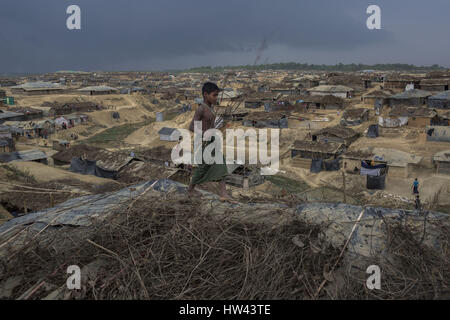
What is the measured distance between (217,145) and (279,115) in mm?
27716

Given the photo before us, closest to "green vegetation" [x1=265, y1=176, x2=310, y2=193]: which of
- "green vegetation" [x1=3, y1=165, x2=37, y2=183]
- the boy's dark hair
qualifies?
"green vegetation" [x1=3, y1=165, x2=37, y2=183]

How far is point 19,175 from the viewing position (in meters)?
14.5

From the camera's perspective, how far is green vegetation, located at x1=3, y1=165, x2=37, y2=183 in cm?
1397

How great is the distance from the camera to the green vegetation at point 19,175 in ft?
45.8

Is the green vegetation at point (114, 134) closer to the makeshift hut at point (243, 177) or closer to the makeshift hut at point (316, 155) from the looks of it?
the makeshift hut at point (243, 177)

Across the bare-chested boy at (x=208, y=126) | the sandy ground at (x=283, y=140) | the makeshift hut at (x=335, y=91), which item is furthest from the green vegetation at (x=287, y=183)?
the makeshift hut at (x=335, y=91)

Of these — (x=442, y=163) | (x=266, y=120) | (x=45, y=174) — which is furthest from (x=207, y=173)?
(x=266, y=120)

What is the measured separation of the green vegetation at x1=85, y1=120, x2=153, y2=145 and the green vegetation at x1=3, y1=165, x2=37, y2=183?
51.5 feet

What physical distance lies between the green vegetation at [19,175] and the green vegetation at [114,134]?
15710 mm

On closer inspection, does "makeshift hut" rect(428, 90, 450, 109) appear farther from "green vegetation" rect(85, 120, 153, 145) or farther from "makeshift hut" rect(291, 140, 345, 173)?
"green vegetation" rect(85, 120, 153, 145)

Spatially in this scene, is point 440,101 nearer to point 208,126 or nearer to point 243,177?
point 243,177

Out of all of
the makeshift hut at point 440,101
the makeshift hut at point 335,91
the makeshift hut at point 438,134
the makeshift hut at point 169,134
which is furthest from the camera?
the makeshift hut at point 335,91
